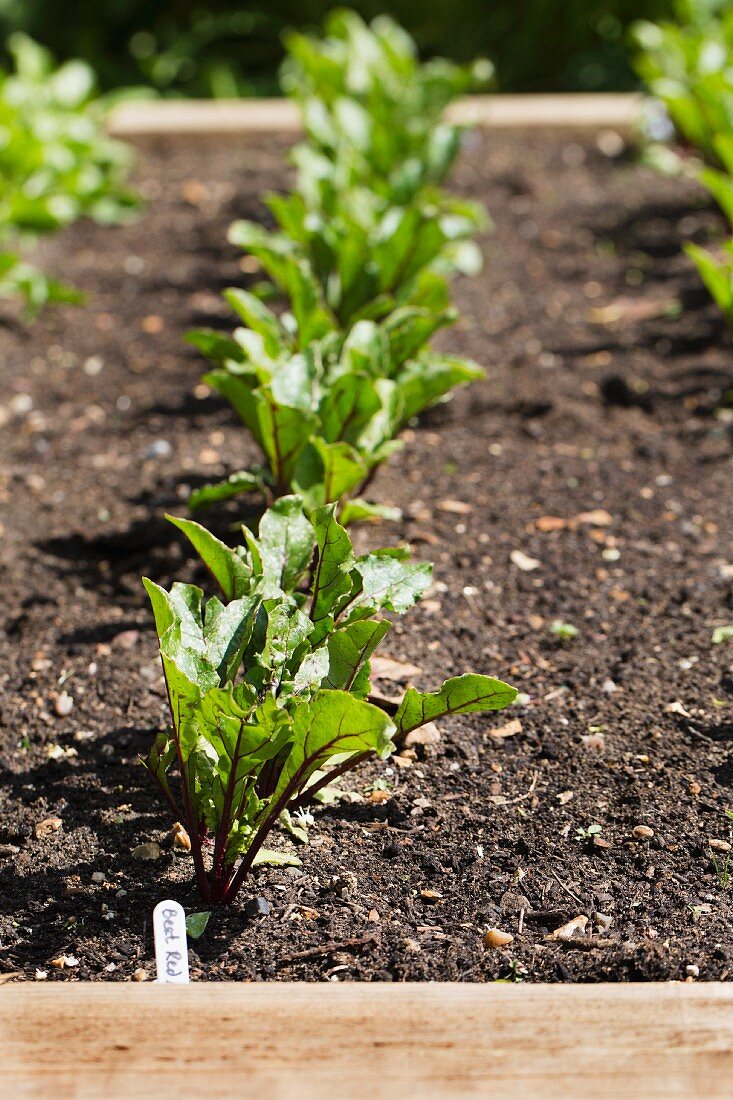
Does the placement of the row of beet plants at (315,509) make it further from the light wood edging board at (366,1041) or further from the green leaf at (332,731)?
the light wood edging board at (366,1041)

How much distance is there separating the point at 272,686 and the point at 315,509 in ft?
1.26

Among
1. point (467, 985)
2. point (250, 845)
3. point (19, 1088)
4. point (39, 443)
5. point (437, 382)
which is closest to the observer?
point (19, 1088)

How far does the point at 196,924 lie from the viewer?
199 centimetres

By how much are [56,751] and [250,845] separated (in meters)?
0.55

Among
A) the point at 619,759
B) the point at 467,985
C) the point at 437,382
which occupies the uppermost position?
the point at 437,382

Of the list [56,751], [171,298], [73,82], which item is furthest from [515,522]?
[73,82]

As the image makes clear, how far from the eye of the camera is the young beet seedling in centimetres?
188

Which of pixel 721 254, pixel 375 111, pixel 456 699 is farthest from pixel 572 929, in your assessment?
pixel 375 111

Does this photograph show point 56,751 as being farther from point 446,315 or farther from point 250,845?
point 446,315

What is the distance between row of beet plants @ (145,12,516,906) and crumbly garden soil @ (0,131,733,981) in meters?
0.15

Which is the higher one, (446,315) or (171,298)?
(446,315)

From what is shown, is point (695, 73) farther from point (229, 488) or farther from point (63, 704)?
point (63, 704)

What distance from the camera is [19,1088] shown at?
1.59m

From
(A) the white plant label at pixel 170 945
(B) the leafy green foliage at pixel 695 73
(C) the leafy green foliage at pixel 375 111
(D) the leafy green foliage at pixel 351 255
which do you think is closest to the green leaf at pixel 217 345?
(D) the leafy green foliage at pixel 351 255
